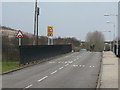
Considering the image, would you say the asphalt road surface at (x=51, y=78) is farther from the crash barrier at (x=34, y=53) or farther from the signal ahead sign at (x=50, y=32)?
the signal ahead sign at (x=50, y=32)

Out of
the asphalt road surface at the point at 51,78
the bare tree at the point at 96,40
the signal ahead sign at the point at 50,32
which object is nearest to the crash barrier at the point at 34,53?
the asphalt road surface at the point at 51,78

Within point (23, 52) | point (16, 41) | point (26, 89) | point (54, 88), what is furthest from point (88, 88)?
point (16, 41)

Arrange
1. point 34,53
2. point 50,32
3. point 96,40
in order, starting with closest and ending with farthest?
point 34,53 → point 50,32 → point 96,40

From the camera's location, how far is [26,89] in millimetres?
12156

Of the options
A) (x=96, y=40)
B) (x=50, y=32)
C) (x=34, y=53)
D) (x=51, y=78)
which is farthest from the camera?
(x=96, y=40)

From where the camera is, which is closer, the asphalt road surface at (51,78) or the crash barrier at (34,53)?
the asphalt road surface at (51,78)

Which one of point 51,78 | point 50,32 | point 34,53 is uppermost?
point 50,32

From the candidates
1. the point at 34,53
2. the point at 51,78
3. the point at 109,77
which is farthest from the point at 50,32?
the point at 109,77

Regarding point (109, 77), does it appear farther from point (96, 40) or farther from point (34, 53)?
point (96, 40)

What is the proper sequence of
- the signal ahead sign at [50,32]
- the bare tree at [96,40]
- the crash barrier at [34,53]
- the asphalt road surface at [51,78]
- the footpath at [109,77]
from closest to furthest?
the footpath at [109,77] < the asphalt road surface at [51,78] < the crash barrier at [34,53] < the signal ahead sign at [50,32] < the bare tree at [96,40]

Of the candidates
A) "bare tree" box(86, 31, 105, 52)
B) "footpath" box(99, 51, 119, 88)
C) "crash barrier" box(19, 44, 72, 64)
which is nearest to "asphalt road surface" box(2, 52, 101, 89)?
"footpath" box(99, 51, 119, 88)

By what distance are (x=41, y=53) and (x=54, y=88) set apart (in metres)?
21.1

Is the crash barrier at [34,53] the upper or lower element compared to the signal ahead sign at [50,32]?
lower

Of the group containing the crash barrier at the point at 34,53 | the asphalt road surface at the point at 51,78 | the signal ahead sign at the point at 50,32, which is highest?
the signal ahead sign at the point at 50,32
